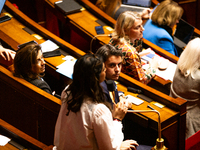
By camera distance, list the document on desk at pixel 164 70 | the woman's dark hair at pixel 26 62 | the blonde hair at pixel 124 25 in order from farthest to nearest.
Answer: the document on desk at pixel 164 70
the blonde hair at pixel 124 25
the woman's dark hair at pixel 26 62

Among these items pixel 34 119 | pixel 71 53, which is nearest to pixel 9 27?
pixel 71 53

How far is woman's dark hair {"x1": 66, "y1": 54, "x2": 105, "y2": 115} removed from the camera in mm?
1701

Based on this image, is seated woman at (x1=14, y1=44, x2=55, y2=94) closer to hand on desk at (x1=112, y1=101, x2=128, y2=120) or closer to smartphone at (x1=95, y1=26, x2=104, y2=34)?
hand on desk at (x1=112, y1=101, x2=128, y2=120)

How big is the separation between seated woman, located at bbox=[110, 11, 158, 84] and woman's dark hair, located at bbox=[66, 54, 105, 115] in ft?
3.52

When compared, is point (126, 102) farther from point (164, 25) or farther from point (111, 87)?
point (164, 25)

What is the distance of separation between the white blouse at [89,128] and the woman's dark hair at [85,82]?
0.11ft

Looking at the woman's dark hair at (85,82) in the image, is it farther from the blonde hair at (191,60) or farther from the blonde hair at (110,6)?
the blonde hair at (110,6)

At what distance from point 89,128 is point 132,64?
121 cm

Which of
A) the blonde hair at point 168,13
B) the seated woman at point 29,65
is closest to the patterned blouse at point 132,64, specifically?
the seated woman at point 29,65

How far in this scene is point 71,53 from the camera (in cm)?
314

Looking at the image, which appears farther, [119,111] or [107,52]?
[107,52]

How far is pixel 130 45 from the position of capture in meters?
2.87

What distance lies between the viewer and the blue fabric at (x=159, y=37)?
3602 mm

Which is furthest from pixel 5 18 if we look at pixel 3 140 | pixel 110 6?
pixel 3 140
